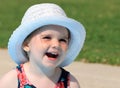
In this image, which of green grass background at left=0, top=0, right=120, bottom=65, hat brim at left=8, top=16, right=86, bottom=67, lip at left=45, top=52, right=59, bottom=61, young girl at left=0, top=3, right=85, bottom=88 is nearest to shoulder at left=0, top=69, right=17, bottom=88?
young girl at left=0, top=3, right=85, bottom=88

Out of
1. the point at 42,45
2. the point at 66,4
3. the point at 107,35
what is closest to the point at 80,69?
the point at 107,35

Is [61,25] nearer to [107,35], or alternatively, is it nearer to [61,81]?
[61,81]

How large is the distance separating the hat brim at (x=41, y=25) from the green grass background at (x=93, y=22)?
388 cm

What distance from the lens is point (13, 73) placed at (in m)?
3.88

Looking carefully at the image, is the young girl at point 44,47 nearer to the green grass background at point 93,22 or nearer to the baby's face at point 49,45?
the baby's face at point 49,45

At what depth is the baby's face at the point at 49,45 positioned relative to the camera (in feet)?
11.8

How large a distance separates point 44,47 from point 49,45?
41 millimetres

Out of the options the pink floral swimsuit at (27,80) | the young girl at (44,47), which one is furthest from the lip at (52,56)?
the pink floral swimsuit at (27,80)

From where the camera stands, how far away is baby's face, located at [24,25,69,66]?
141 inches

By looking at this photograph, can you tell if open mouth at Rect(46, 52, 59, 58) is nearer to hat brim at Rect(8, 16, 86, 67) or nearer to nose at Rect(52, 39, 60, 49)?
nose at Rect(52, 39, 60, 49)

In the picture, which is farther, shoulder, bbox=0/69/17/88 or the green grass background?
the green grass background

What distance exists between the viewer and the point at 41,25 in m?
3.65

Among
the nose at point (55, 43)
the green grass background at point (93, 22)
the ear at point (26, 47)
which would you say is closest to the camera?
the nose at point (55, 43)

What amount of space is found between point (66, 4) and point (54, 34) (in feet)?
42.0
